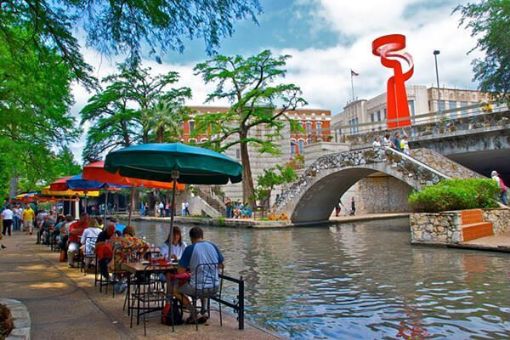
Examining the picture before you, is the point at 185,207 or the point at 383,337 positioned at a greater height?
the point at 185,207

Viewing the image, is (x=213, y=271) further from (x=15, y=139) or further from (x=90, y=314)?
(x=15, y=139)

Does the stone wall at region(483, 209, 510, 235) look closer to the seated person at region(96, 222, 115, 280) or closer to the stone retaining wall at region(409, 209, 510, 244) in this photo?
the stone retaining wall at region(409, 209, 510, 244)

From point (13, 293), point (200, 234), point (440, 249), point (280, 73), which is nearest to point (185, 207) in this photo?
point (280, 73)

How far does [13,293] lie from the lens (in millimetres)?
7906

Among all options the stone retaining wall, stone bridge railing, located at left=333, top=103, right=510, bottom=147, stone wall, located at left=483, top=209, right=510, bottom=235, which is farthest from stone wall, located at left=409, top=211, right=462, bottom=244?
stone bridge railing, located at left=333, top=103, right=510, bottom=147

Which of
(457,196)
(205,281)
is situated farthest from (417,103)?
(205,281)

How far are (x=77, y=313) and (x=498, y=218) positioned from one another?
1379cm

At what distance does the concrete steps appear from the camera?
1401 centimetres

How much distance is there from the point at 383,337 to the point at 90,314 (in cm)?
395

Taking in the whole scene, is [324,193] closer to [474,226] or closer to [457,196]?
[457,196]

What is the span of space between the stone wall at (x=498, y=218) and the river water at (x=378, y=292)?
244 centimetres

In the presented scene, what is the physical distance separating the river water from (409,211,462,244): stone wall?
0.56 m

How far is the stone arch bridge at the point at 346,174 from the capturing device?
741 inches

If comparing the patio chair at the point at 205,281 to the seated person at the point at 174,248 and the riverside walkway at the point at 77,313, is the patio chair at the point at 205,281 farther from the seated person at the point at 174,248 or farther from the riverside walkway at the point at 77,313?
the seated person at the point at 174,248
